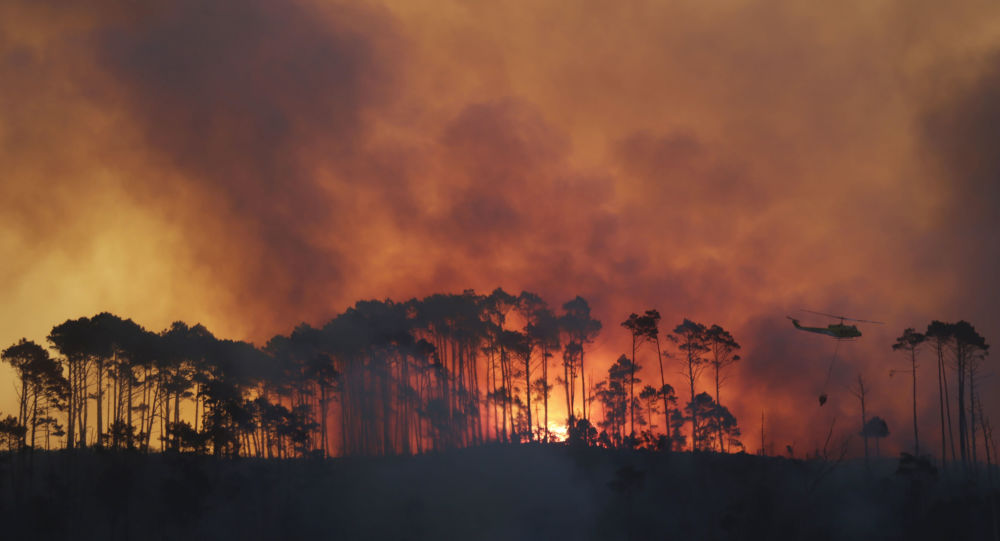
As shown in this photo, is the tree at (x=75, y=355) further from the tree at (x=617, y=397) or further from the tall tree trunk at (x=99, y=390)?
the tree at (x=617, y=397)

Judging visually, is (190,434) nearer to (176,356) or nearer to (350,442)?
(176,356)

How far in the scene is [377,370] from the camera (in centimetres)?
10881

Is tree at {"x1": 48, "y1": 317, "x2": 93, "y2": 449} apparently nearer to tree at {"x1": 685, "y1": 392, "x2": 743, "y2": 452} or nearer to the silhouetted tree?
the silhouetted tree

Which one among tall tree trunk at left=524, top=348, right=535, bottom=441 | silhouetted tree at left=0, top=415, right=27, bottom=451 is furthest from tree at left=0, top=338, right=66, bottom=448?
tall tree trunk at left=524, top=348, right=535, bottom=441

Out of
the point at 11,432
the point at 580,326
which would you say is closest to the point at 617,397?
the point at 580,326

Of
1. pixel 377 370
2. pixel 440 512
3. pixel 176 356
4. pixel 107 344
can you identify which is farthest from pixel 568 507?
pixel 107 344

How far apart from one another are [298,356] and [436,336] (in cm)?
2239

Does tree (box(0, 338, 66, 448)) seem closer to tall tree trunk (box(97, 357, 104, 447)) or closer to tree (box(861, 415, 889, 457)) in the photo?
tall tree trunk (box(97, 357, 104, 447))

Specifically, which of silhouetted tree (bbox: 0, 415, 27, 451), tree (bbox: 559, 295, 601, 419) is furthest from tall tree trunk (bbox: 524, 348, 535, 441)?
silhouetted tree (bbox: 0, 415, 27, 451)

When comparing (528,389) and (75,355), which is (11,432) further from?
(528,389)

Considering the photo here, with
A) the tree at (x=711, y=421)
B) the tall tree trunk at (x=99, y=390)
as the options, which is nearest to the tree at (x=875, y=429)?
the tree at (x=711, y=421)

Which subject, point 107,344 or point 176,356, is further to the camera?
point 176,356

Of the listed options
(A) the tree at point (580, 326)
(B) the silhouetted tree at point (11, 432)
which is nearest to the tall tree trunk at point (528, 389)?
(A) the tree at point (580, 326)

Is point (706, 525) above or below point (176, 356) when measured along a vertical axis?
below
